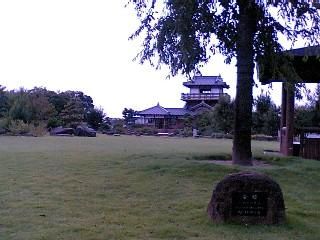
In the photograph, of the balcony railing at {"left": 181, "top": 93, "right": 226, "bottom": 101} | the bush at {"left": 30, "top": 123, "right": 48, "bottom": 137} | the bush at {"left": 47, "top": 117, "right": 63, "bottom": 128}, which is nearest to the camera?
the bush at {"left": 30, "top": 123, "right": 48, "bottom": 137}

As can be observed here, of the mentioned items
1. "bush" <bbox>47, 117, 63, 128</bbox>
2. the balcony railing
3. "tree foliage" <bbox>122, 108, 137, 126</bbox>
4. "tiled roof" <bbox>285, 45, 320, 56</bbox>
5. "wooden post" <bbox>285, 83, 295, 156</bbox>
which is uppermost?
the balcony railing

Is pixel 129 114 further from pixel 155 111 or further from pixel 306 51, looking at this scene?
pixel 306 51

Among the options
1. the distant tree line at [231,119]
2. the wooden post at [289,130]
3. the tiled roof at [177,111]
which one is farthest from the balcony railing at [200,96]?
the wooden post at [289,130]

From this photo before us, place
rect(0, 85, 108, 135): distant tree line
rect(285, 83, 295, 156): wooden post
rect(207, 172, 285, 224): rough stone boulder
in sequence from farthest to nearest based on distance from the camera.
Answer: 1. rect(0, 85, 108, 135): distant tree line
2. rect(285, 83, 295, 156): wooden post
3. rect(207, 172, 285, 224): rough stone boulder

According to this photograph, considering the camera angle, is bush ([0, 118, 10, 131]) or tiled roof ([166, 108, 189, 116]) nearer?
bush ([0, 118, 10, 131])

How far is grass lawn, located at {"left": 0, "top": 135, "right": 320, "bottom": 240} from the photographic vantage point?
6.19 metres

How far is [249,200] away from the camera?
666cm

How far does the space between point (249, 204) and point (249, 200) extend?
0.06 m

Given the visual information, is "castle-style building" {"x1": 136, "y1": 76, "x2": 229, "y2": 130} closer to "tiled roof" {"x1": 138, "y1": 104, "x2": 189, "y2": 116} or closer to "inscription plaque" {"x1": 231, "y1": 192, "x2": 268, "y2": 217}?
"tiled roof" {"x1": 138, "y1": 104, "x2": 189, "y2": 116}

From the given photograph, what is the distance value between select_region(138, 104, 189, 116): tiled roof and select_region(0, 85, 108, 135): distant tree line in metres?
14.1

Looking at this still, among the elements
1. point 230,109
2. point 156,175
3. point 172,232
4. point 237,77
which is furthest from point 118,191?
point 230,109

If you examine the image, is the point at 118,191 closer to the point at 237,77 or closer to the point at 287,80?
the point at 237,77

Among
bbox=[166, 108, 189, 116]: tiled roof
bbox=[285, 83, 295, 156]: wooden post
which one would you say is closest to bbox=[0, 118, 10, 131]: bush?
bbox=[285, 83, 295, 156]: wooden post

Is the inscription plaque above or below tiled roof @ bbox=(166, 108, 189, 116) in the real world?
below
